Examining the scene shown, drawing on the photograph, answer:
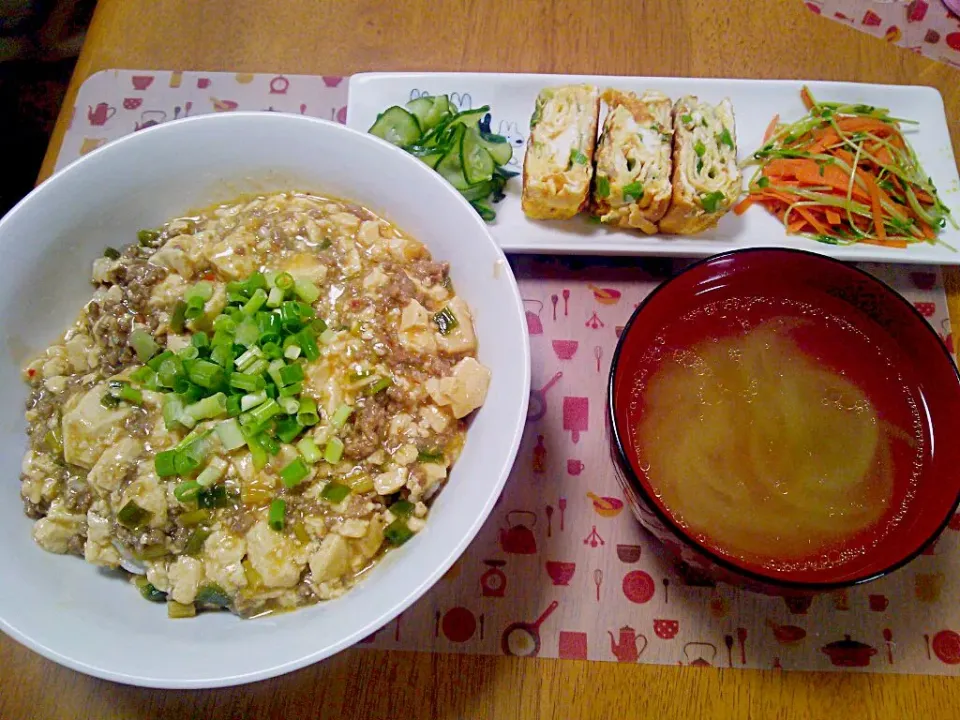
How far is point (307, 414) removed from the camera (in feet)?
5.25

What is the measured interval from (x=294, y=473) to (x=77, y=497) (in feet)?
1.80

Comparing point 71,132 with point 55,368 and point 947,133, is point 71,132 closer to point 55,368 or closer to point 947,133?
point 55,368

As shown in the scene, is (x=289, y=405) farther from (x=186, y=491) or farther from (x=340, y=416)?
(x=186, y=491)

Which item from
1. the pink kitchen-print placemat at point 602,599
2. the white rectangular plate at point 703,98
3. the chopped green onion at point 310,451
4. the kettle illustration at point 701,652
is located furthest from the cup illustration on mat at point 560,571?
the white rectangular plate at point 703,98

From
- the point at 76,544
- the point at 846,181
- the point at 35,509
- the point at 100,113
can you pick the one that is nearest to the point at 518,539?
the point at 76,544

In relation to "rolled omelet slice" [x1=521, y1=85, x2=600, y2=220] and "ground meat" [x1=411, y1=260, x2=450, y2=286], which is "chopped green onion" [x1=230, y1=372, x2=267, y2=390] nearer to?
"ground meat" [x1=411, y1=260, x2=450, y2=286]

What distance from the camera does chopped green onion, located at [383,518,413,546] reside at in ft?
5.26

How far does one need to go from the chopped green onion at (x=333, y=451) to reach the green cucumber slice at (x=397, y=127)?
123cm

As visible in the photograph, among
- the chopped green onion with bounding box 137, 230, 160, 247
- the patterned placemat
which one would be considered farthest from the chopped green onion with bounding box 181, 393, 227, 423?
the patterned placemat

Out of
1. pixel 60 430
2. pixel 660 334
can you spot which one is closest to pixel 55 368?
pixel 60 430

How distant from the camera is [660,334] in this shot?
1.71m

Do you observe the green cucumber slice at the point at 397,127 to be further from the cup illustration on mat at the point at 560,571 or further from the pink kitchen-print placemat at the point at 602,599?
the cup illustration on mat at the point at 560,571

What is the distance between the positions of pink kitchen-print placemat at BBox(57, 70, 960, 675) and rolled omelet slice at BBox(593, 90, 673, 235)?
0.56 m

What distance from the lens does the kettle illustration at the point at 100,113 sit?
8.23 ft
